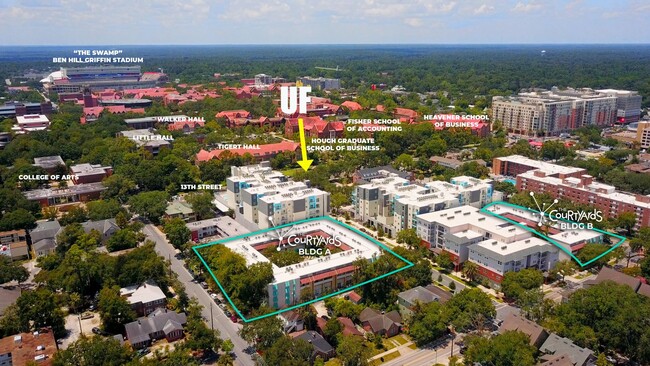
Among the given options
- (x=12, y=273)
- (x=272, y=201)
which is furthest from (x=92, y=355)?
(x=272, y=201)

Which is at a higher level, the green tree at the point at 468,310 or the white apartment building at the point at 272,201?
the white apartment building at the point at 272,201

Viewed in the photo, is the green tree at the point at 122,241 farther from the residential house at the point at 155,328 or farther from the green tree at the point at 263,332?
the green tree at the point at 263,332

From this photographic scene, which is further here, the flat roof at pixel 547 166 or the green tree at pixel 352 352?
the flat roof at pixel 547 166

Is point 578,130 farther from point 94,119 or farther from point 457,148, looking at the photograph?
point 94,119

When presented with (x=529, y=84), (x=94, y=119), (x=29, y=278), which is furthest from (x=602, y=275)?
(x=529, y=84)

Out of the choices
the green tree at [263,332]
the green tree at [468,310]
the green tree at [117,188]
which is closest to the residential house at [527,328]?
the green tree at [468,310]

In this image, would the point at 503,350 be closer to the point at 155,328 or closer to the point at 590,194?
the point at 155,328
